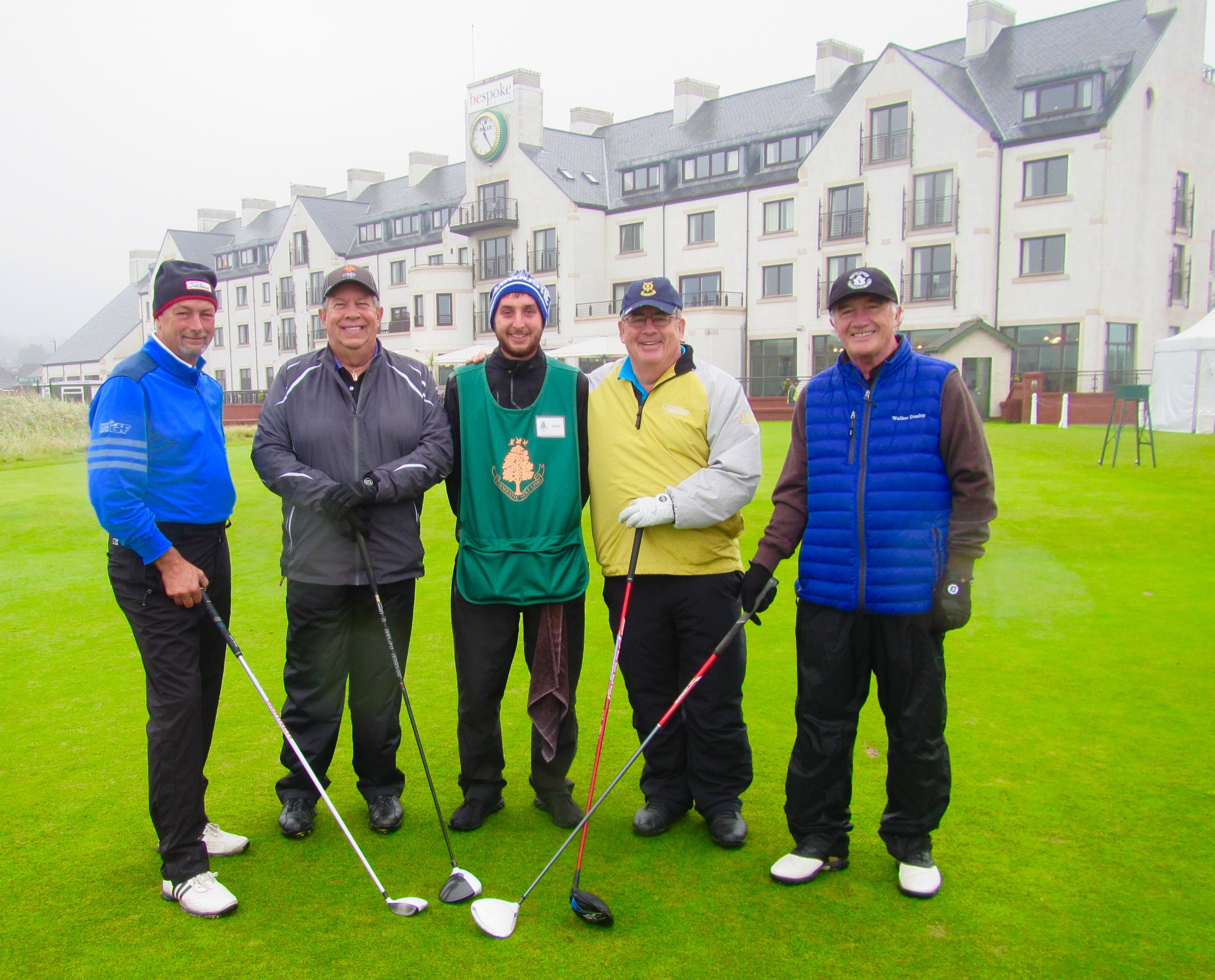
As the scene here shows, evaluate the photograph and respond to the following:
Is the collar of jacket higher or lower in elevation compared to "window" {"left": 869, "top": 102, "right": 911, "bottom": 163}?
lower

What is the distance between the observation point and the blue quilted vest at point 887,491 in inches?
131

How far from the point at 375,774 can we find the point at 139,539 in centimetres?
141

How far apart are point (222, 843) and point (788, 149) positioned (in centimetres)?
3513

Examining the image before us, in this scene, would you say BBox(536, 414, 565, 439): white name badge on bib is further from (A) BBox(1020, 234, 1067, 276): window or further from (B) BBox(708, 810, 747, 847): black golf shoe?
(A) BBox(1020, 234, 1067, 276): window

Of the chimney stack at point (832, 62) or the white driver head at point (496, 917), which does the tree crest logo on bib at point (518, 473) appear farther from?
the chimney stack at point (832, 62)

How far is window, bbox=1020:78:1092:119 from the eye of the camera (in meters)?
28.0

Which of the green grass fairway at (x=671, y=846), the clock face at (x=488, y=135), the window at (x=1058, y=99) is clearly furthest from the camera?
the clock face at (x=488, y=135)

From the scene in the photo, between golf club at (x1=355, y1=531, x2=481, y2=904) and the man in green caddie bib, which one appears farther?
the man in green caddie bib

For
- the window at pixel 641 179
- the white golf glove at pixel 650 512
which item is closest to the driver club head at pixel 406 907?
the white golf glove at pixel 650 512

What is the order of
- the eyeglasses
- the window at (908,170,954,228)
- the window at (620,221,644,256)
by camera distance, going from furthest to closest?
the window at (620,221,644,256), the window at (908,170,954,228), the eyeglasses

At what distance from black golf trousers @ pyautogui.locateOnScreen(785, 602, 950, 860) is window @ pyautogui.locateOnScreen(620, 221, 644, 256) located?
3679 centimetres

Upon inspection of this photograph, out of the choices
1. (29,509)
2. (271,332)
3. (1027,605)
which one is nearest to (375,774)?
(1027,605)

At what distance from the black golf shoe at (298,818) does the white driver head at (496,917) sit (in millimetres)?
1005

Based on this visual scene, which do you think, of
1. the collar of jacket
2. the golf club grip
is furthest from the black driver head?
the collar of jacket
